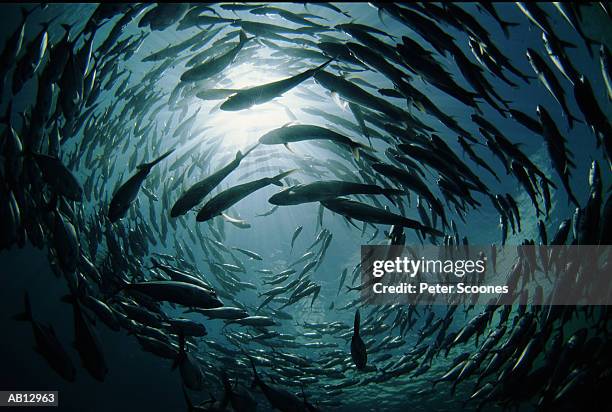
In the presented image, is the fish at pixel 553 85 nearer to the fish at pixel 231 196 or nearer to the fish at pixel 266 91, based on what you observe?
the fish at pixel 266 91

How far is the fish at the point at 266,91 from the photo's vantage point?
3268 millimetres

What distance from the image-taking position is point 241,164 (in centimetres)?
1054

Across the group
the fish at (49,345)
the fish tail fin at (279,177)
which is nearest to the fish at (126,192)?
the fish tail fin at (279,177)

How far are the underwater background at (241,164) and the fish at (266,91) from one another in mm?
354

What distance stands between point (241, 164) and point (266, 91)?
7408mm

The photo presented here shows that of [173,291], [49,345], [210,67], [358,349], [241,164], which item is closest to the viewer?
[173,291]

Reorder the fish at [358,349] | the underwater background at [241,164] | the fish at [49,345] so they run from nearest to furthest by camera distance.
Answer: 1. the fish at [49,345]
2. the fish at [358,349]
3. the underwater background at [241,164]

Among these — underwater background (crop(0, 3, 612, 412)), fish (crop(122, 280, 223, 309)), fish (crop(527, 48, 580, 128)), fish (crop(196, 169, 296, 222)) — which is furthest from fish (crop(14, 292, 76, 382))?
fish (crop(527, 48, 580, 128))

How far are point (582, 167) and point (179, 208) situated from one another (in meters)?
16.2

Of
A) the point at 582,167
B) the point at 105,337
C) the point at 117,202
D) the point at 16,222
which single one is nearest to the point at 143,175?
the point at 117,202

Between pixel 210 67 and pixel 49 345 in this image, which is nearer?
pixel 49 345

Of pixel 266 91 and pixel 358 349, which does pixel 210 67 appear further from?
pixel 358 349

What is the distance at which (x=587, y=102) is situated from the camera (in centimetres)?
358

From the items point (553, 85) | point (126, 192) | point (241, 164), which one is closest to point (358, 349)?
point (126, 192)
